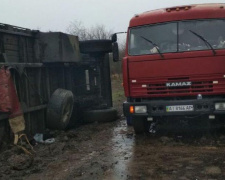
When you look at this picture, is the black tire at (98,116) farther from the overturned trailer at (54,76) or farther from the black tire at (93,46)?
the black tire at (93,46)

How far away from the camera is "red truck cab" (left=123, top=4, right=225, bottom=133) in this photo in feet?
22.4

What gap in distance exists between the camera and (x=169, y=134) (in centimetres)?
787

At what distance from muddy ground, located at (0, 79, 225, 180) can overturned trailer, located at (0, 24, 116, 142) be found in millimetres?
622

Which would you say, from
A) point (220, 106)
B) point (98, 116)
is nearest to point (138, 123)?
point (220, 106)

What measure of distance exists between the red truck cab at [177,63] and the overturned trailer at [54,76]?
196cm

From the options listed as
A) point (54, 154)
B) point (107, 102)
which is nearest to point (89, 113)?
point (107, 102)

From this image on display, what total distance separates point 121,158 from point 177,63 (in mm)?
2205

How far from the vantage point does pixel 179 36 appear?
23.6 ft

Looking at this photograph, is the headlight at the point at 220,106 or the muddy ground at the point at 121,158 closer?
the muddy ground at the point at 121,158

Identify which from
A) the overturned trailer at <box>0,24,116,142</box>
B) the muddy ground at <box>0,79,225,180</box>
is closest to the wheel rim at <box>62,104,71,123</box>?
the overturned trailer at <box>0,24,116,142</box>

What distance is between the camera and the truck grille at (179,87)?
681 centimetres

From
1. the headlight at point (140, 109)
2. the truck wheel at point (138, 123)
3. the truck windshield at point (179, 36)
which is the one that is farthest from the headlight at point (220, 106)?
the truck wheel at point (138, 123)

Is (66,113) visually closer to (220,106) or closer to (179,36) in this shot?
(179,36)

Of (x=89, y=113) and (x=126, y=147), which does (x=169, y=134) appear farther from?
(x=89, y=113)
